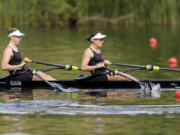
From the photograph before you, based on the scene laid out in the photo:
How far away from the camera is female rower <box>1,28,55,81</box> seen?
1359 centimetres

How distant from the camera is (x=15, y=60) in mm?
13797

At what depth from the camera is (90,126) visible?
9.66m

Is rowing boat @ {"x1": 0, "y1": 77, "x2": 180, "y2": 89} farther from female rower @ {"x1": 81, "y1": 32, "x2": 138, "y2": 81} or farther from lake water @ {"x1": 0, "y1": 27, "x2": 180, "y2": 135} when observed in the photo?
lake water @ {"x1": 0, "y1": 27, "x2": 180, "y2": 135}

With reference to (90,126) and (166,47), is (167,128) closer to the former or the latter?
(90,126)

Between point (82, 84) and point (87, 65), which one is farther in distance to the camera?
point (82, 84)

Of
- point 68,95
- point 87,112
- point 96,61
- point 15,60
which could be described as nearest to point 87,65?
point 96,61

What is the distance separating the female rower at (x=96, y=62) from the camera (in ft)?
45.0

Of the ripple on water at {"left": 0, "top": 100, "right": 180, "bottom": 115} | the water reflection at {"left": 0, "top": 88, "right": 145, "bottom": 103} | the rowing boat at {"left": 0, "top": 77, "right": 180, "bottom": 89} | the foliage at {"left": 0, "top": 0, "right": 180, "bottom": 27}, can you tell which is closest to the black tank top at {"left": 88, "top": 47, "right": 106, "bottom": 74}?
the rowing boat at {"left": 0, "top": 77, "right": 180, "bottom": 89}

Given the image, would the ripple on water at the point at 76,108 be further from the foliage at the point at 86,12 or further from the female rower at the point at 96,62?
the foliage at the point at 86,12

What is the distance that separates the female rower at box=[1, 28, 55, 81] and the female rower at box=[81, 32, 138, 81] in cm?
108

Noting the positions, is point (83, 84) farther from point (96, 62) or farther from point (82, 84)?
point (96, 62)

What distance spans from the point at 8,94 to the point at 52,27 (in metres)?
29.4

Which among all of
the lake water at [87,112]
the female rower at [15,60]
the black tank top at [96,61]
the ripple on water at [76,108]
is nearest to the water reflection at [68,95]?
the lake water at [87,112]

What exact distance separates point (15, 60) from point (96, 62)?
1.96 metres
